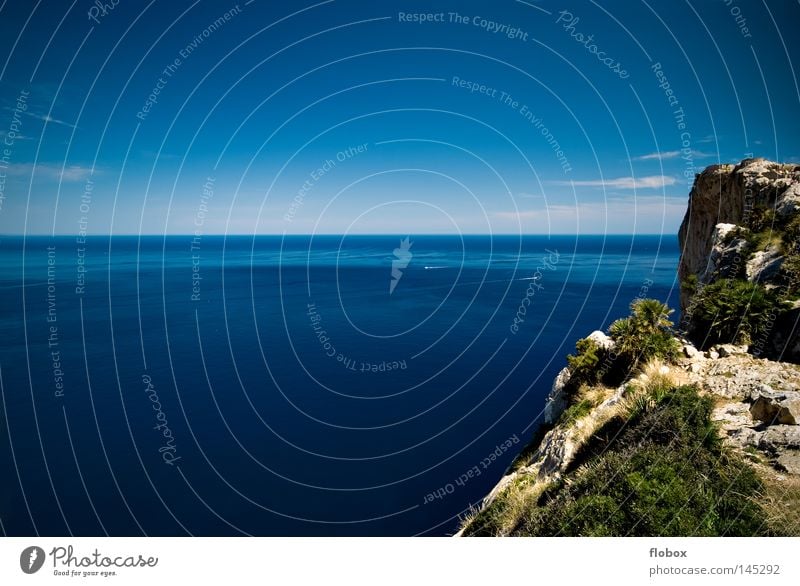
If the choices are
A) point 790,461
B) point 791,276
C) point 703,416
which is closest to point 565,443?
point 703,416

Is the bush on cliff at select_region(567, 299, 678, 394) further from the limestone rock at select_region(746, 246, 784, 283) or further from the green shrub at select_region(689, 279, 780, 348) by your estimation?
the limestone rock at select_region(746, 246, 784, 283)

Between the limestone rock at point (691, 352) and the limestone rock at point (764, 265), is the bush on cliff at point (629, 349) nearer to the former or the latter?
the limestone rock at point (691, 352)

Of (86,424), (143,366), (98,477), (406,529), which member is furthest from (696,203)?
(143,366)

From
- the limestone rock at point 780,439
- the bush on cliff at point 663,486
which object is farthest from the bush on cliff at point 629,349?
the limestone rock at point 780,439

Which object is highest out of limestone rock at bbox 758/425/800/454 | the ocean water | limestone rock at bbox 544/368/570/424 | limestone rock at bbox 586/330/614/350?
limestone rock at bbox 586/330/614/350

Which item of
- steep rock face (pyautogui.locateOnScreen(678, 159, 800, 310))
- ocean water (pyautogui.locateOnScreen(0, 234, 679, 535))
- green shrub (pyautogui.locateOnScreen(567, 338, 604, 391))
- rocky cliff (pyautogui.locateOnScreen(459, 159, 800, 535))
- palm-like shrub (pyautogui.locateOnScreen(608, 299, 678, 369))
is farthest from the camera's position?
ocean water (pyautogui.locateOnScreen(0, 234, 679, 535))

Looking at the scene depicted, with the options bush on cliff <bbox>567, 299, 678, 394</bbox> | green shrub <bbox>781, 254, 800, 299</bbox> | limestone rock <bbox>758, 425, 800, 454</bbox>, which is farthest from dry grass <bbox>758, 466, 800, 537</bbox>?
green shrub <bbox>781, 254, 800, 299</bbox>
